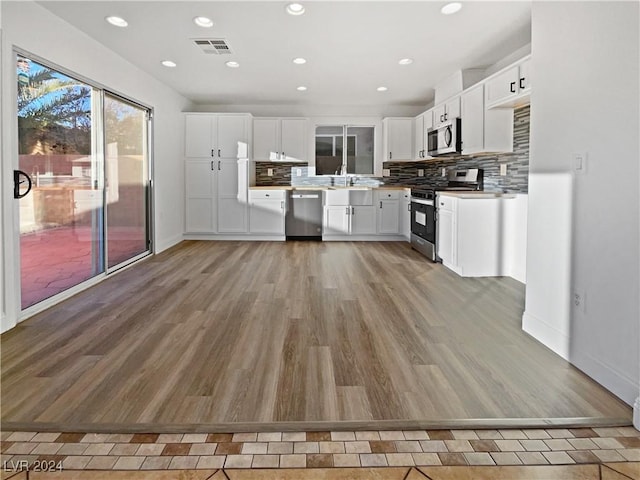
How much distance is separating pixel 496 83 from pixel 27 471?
4601 mm

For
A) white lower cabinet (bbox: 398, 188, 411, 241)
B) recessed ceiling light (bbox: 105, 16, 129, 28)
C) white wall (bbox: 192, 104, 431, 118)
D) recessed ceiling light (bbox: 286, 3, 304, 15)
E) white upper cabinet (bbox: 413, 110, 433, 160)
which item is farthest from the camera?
white wall (bbox: 192, 104, 431, 118)

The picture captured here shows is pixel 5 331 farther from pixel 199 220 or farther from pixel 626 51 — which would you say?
pixel 199 220

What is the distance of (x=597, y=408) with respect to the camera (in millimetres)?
1959

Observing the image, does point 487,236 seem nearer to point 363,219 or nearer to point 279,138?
point 363,219

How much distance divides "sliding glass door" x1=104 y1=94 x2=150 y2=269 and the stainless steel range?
3677 mm

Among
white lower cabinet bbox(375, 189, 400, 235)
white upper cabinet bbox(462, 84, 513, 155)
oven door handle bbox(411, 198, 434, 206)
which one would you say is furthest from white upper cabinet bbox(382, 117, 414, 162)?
white upper cabinet bbox(462, 84, 513, 155)

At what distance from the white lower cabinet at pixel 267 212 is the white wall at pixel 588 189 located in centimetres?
488

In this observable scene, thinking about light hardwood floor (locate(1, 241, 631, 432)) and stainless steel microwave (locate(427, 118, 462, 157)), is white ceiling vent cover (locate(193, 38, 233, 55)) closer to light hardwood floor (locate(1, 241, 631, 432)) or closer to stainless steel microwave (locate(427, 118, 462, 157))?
light hardwood floor (locate(1, 241, 631, 432))

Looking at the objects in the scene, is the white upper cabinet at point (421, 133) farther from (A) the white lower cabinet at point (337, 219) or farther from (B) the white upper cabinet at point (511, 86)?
(B) the white upper cabinet at point (511, 86)

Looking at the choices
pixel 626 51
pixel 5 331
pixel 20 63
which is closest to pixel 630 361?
pixel 626 51

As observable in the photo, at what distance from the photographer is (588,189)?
7.55 ft

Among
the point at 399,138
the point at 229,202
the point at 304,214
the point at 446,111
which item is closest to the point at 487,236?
the point at 446,111

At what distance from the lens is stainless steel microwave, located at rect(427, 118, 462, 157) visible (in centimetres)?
528

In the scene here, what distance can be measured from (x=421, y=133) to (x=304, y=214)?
7.41ft
